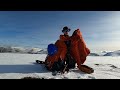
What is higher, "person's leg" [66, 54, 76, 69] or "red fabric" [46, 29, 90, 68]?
"red fabric" [46, 29, 90, 68]

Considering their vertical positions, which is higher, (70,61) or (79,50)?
(79,50)

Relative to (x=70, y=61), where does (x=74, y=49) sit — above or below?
above

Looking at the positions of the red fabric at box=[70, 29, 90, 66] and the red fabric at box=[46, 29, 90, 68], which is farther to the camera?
the red fabric at box=[70, 29, 90, 66]

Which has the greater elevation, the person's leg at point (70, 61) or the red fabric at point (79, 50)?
the red fabric at point (79, 50)

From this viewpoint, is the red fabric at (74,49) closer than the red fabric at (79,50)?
Yes

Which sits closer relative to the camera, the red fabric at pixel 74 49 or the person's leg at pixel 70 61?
the red fabric at pixel 74 49

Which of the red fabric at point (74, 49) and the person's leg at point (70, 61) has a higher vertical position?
the red fabric at point (74, 49)

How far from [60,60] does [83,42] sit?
68 cm

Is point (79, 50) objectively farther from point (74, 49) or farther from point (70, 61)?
point (70, 61)

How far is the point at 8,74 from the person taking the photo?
13.5 feet

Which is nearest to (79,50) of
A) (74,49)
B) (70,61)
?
(74,49)

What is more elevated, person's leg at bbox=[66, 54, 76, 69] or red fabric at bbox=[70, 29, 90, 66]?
red fabric at bbox=[70, 29, 90, 66]
